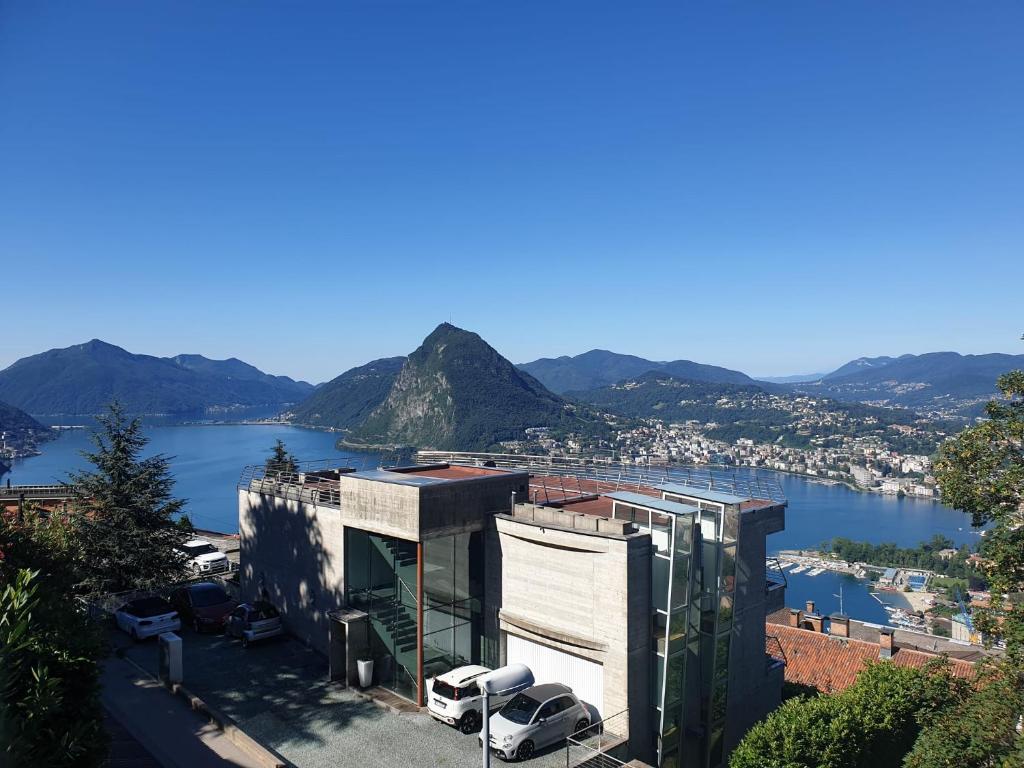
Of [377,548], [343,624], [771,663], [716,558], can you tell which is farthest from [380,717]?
[771,663]

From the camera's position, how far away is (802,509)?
468 feet

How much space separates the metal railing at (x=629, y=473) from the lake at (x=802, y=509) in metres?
65.0

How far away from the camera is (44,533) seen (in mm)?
18734

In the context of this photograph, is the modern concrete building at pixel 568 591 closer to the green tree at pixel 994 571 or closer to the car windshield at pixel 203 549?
the green tree at pixel 994 571

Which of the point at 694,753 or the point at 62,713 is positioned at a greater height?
the point at 62,713

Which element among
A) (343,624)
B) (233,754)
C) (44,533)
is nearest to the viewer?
(233,754)

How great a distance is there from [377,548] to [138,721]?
17.6ft

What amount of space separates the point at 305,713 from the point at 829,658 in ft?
59.0

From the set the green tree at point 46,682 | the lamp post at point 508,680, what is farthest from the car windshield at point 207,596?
the lamp post at point 508,680

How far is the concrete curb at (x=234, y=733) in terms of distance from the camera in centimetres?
1082

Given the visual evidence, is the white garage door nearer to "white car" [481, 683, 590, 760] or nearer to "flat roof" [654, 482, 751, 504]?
"white car" [481, 683, 590, 760]

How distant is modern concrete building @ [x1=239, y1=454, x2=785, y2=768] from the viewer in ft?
42.5

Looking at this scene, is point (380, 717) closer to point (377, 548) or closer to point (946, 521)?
point (377, 548)

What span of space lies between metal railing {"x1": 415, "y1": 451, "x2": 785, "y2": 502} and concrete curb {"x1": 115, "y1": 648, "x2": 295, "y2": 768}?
30.5 ft
